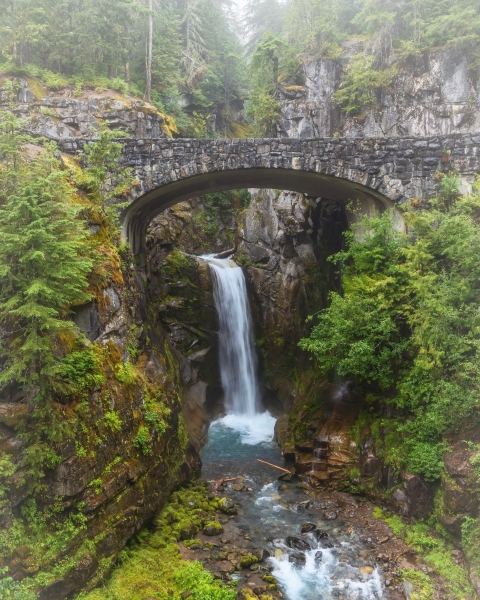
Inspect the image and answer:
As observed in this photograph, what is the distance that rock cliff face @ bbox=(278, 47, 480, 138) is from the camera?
1766 cm

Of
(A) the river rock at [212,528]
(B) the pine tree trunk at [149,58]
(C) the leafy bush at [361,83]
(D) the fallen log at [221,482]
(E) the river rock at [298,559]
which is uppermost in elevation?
(B) the pine tree trunk at [149,58]

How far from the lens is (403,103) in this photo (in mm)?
18562

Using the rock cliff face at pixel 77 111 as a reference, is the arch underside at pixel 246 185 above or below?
below

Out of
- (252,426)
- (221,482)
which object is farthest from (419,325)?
(252,426)

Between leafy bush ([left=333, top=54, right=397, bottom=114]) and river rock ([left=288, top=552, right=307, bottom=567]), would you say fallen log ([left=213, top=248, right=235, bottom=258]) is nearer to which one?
leafy bush ([left=333, top=54, right=397, bottom=114])

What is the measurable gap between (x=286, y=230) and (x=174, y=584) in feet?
45.8

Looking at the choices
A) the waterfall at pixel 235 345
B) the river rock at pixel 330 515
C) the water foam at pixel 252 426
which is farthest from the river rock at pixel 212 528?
the waterfall at pixel 235 345

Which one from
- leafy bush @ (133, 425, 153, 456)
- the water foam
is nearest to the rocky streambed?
leafy bush @ (133, 425, 153, 456)

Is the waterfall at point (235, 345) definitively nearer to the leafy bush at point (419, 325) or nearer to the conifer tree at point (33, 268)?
the leafy bush at point (419, 325)

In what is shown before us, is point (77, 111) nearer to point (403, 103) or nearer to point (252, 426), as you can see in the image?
point (403, 103)

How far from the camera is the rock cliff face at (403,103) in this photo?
57.9 ft

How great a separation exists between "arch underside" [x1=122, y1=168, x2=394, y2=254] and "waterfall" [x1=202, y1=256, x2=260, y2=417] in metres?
4.76

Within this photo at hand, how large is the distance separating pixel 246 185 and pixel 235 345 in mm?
7176

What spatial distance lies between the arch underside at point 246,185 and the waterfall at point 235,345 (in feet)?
15.6
